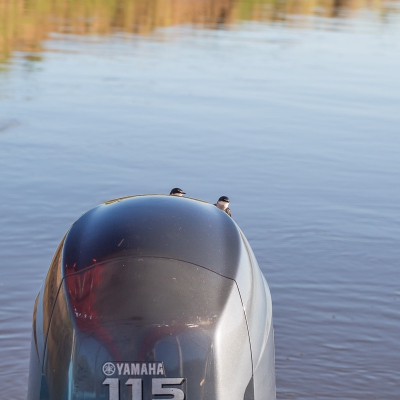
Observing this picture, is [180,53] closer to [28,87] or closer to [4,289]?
[28,87]

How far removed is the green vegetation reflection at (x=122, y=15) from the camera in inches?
923

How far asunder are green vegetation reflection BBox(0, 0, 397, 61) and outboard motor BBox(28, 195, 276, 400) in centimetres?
1677

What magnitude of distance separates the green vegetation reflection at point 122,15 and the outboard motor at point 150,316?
16767mm

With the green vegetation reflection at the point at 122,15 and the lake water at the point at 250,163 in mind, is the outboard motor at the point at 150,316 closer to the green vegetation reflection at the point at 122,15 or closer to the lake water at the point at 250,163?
the lake water at the point at 250,163

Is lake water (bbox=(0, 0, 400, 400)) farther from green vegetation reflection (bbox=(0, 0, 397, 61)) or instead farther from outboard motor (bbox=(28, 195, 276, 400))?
outboard motor (bbox=(28, 195, 276, 400))

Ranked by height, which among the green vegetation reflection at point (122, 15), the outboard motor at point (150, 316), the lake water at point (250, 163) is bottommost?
the lake water at point (250, 163)

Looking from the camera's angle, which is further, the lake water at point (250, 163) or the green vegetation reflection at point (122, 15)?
the green vegetation reflection at point (122, 15)

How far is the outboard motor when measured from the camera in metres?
2.87

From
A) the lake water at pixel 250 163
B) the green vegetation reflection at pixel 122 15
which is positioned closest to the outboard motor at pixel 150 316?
the lake water at pixel 250 163

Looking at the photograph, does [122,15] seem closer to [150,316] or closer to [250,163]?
[250,163]

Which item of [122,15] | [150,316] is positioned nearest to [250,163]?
[150,316]

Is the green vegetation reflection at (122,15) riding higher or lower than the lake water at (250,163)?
higher

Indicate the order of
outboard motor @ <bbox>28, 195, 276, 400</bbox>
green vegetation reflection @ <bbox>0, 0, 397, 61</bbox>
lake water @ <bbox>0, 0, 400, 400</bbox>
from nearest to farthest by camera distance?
outboard motor @ <bbox>28, 195, 276, 400</bbox>
lake water @ <bbox>0, 0, 400, 400</bbox>
green vegetation reflection @ <bbox>0, 0, 397, 61</bbox>

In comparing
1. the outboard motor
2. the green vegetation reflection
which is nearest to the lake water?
the green vegetation reflection
